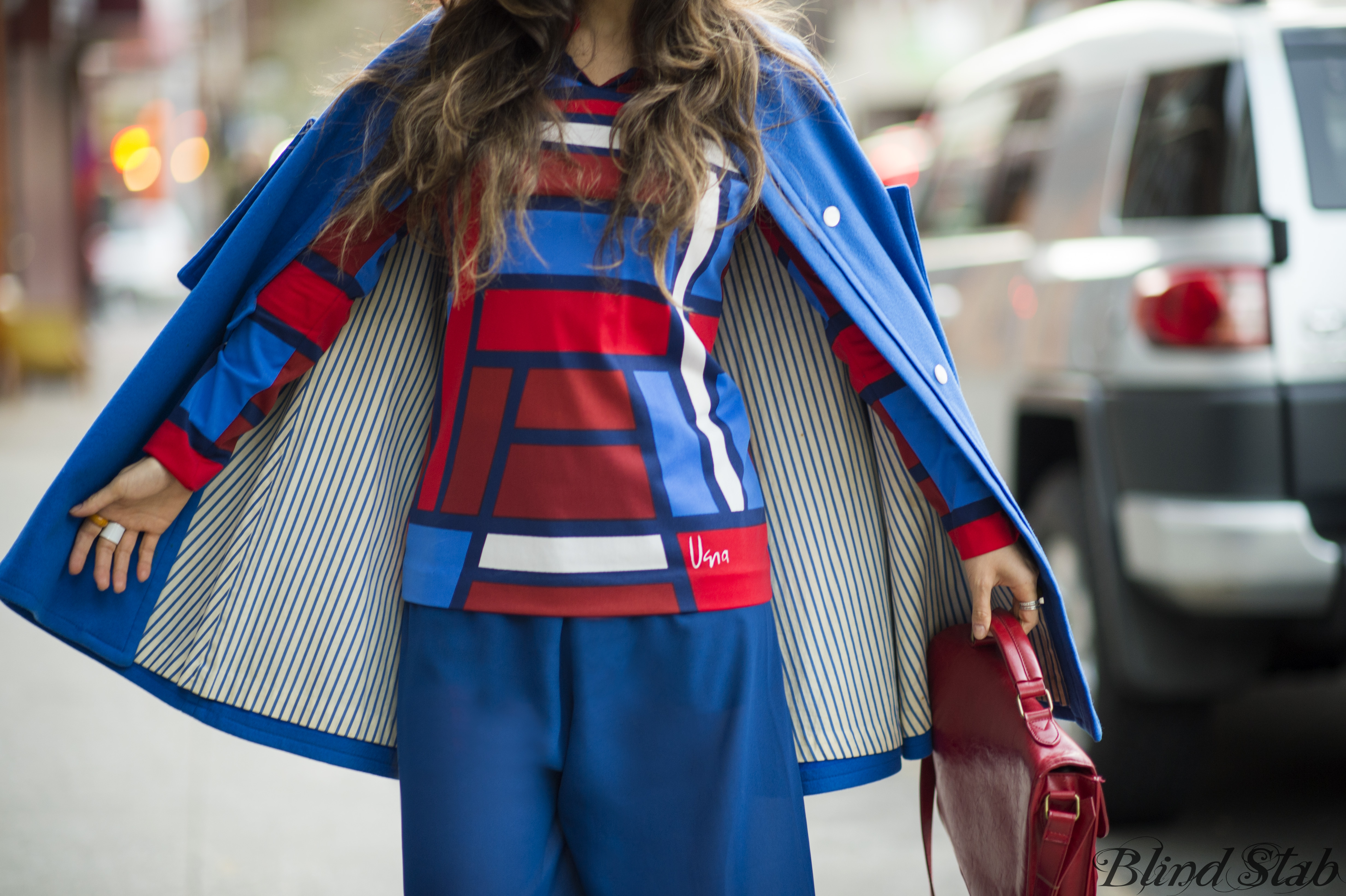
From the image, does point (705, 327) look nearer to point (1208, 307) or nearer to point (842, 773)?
point (842, 773)

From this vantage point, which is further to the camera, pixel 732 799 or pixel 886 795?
pixel 886 795

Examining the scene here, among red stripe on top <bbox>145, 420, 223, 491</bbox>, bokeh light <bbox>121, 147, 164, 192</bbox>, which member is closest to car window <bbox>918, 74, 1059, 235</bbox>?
red stripe on top <bbox>145, 420, 223, 491</bbox>

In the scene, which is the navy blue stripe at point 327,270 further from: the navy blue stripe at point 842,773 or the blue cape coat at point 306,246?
the navy blue stripe at point 842,773

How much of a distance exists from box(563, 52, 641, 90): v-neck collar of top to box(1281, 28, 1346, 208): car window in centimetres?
216

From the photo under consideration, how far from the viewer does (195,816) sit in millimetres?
3865

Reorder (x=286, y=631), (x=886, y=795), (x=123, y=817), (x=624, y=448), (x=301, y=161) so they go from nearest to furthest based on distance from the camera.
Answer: (x=624, y=448) < (x=301, y=161) < (x=286, y=631) < (x=123, y=817) < (x=886, y=795)

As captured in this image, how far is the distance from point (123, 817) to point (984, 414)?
3086mm

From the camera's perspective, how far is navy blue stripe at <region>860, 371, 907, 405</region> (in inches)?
71.2

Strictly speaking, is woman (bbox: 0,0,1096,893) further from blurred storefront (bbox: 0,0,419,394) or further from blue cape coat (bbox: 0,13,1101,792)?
blurred storefront (bbox: 0,0,419,394)

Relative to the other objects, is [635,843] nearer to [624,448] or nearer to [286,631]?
[624,448]

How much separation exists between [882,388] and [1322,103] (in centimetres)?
212

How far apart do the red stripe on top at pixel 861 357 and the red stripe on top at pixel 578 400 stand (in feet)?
1.21

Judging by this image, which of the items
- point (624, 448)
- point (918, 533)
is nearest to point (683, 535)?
point (624, 448)

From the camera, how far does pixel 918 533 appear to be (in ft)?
6.77
